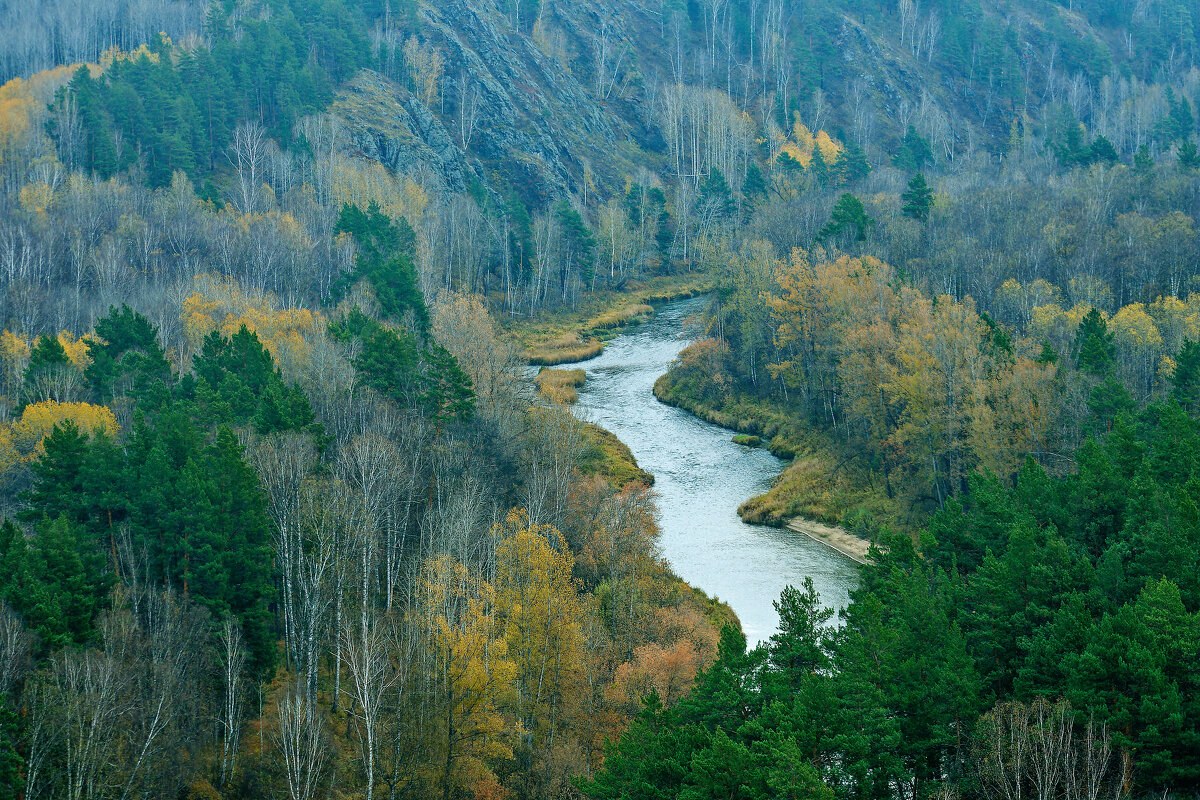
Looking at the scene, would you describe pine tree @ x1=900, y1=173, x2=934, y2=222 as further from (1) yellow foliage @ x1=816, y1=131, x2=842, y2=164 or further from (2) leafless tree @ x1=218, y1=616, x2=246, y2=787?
(2) leafless tree @ x1=218, y1=616, x2=246, y2=787

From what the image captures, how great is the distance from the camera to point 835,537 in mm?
62844

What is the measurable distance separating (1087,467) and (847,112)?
146151 millimetres

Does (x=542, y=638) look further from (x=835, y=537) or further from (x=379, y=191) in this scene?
(x=379, y=191)

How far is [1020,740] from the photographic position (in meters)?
25.2

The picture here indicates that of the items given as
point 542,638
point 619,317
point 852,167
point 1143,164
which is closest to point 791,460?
point 542,638

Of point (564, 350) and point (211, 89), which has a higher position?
point (211, 89)

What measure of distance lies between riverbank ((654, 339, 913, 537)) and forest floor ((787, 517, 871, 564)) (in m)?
0.20

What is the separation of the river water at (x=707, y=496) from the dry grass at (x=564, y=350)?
175 centimetres

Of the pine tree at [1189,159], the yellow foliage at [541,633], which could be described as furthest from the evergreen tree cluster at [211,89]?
the pine tree at [1189,159]

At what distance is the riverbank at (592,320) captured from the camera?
106m

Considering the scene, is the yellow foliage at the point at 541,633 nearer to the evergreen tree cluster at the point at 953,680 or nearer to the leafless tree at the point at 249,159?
the evergreen tree cluster at the point at 953,680

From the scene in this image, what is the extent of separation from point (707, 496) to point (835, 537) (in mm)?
10113

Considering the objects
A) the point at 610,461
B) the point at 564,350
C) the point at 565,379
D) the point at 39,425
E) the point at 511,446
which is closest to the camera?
the point at 39,425

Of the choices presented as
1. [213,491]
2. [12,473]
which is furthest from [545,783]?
[12,473]
